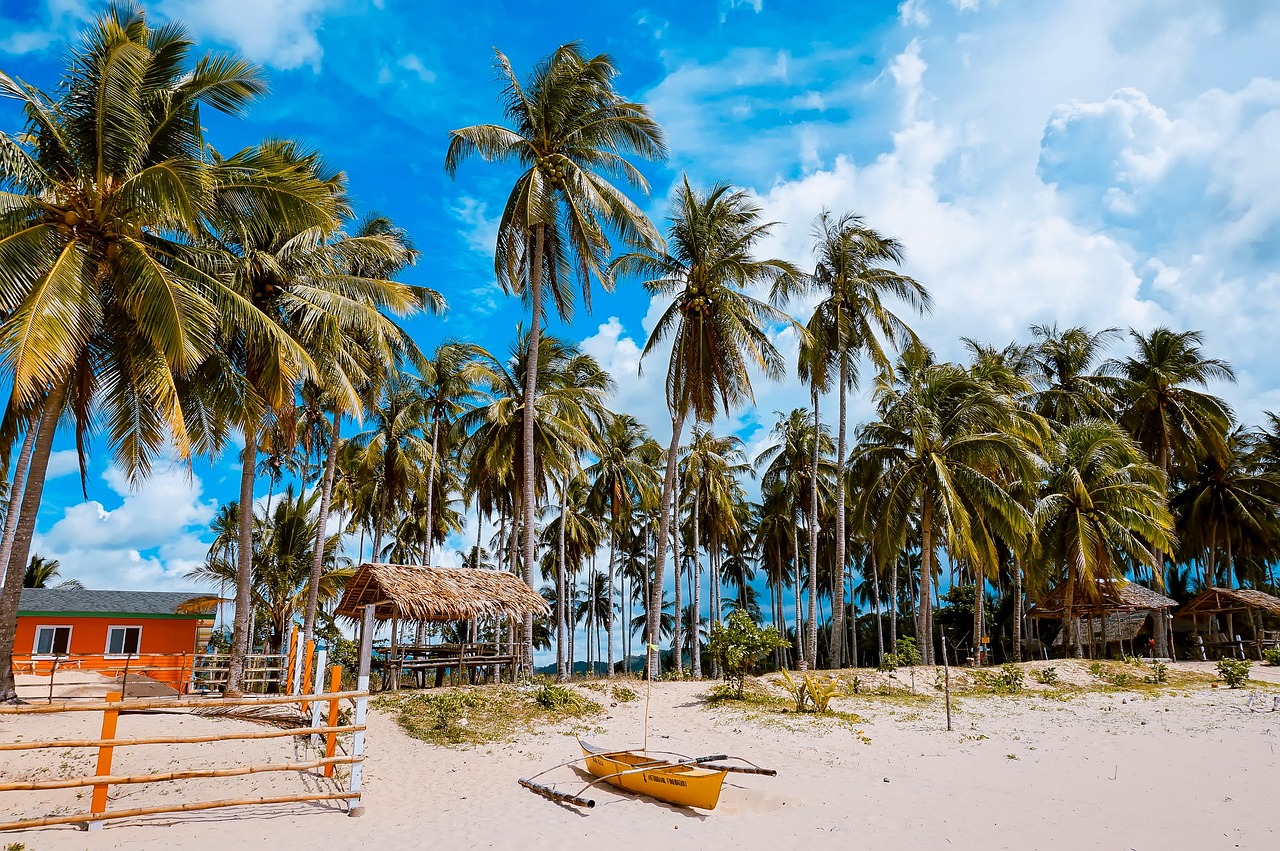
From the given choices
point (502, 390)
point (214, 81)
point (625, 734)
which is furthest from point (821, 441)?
point (214, 81)

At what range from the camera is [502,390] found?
961 inches

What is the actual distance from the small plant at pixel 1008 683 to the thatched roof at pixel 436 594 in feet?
38.4

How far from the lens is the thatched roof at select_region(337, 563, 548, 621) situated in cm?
1684

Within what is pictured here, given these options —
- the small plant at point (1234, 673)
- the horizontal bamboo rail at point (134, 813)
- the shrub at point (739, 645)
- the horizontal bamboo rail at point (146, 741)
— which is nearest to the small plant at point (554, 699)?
the shrub at point (739, 645)

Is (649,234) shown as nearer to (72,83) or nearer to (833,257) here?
(833,257)

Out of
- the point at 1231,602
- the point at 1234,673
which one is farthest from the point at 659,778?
the point at 1231,602

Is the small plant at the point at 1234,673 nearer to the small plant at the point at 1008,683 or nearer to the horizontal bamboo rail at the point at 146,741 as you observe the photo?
the small plant at the point at 1008,683

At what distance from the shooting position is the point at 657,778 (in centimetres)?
924

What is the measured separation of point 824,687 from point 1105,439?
1483 cm

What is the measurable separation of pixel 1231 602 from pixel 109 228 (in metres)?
36.4

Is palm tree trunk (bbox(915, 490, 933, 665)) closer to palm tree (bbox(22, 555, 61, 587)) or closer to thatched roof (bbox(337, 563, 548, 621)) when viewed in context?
thatched roof (bbox(337, 563, 548, 621))

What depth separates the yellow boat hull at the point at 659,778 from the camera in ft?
29.0

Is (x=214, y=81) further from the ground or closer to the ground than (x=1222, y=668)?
further from the ground

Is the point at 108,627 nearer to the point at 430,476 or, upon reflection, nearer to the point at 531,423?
the point at 430,476
